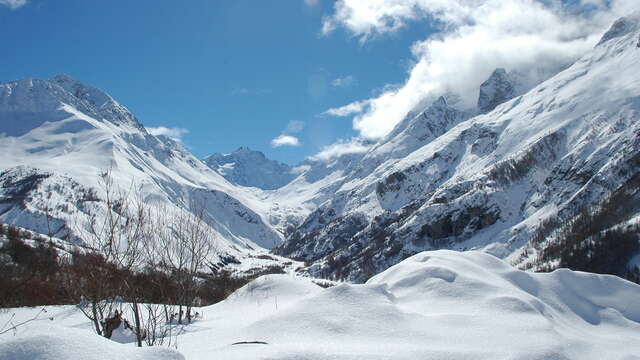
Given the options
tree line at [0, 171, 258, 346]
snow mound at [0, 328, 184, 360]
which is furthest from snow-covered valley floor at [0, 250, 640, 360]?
tree line at [0, 171, 258, 346]

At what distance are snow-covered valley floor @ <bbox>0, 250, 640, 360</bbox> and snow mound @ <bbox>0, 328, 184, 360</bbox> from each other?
0.02 metres

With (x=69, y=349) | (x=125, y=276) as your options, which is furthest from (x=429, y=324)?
(x=125, y=276)

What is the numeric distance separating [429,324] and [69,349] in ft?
30.4

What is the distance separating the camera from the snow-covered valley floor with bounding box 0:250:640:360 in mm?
8781

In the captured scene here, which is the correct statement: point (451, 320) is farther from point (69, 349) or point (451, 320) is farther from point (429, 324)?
point (69, 349)

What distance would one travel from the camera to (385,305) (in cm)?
1359

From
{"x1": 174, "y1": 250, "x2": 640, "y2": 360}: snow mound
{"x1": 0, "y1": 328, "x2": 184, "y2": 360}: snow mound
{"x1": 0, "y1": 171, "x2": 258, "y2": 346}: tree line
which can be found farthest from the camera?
{"x1": 0, "y1": 171, "x2": 258, "y2": 346}: tree line

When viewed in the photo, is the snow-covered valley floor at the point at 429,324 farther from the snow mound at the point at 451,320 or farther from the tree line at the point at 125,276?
the tree line at the point at 125,276

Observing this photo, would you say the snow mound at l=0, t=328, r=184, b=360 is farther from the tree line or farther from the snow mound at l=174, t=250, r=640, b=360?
the tree line

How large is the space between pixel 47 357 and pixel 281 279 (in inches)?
861

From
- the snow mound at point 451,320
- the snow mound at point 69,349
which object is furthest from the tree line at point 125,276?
the snow mound at point 69,349

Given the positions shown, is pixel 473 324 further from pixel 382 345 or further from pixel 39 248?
pixel 39 248

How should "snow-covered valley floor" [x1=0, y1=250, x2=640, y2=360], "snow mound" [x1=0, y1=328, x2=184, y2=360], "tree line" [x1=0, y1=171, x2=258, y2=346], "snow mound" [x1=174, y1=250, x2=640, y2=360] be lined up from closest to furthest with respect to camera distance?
"snow mound" [x1=0, y1=328, x2=184, y2=360]
"snow-covered valley floor" [x1=0, y1=250, x2=640, y2=360]
"snow mound" [x1=174, y1=250, x2=640, y2=360]
"tree line" [x1=0, y1=171, x2=258, y2=346]

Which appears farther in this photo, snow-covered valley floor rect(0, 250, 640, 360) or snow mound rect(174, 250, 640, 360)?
snow mound rect(174, 250, 640, 360)
